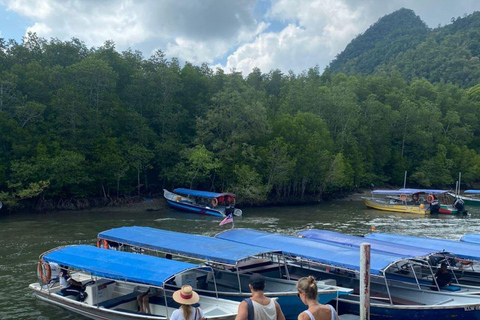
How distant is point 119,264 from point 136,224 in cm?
2004

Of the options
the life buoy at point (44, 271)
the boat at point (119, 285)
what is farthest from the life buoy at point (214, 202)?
the life buoy at point (44, 271)

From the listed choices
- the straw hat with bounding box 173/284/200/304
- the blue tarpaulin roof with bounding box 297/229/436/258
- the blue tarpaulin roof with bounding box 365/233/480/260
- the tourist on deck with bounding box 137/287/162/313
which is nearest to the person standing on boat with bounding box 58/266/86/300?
the tourist on deck with bounding box 137/287/162/313

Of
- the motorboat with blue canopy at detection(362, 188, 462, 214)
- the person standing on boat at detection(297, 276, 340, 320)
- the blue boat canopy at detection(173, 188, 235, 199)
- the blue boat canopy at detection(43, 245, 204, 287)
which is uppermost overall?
the person standing on boat at detection(297, 276, 340, 320)

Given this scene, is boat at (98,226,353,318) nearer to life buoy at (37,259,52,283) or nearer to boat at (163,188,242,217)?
life buoy at (37,259,52,283)

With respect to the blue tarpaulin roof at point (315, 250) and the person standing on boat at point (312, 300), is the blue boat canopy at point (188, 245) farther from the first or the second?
the person standing on boat at point (312, 300)

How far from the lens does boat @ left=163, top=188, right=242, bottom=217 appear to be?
125ft

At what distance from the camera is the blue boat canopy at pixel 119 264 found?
11367 mm

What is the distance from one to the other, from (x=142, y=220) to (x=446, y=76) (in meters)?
111

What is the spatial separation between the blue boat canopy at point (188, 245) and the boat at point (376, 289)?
131cm

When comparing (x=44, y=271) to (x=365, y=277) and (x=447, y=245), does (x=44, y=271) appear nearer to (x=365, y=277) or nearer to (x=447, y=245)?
(x=365, y=277)

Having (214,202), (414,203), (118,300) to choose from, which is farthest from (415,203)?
(118,300)

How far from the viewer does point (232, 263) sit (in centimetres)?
1241

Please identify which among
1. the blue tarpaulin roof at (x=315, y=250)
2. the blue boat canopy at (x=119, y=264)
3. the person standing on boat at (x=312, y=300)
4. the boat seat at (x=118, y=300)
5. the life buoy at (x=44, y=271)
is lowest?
the boat seat at (x=118, y=300)

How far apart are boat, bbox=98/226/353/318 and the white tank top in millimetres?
5961
